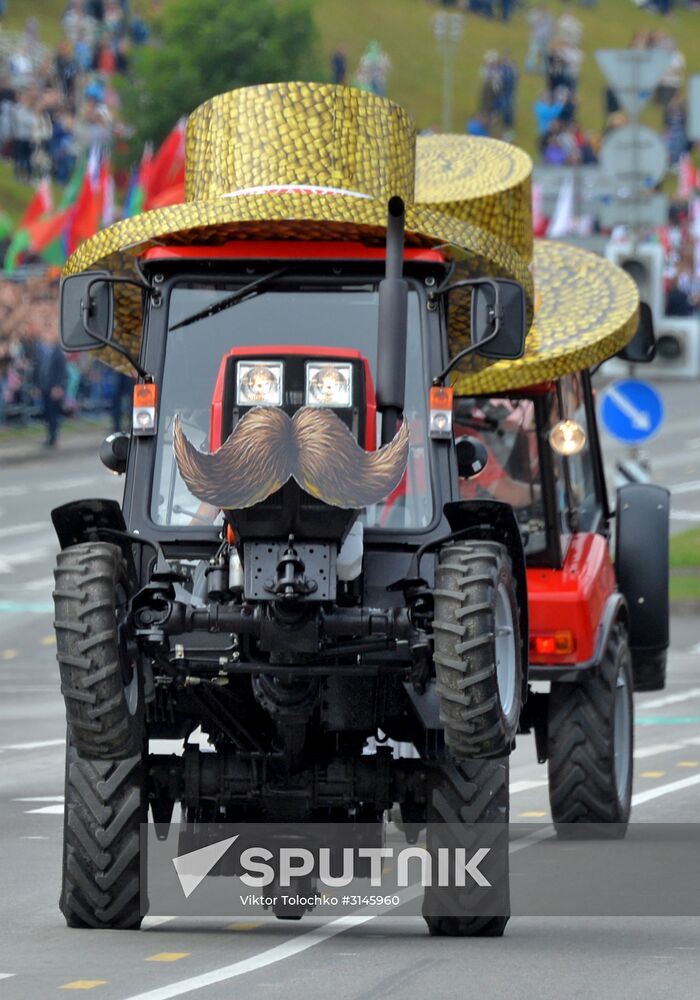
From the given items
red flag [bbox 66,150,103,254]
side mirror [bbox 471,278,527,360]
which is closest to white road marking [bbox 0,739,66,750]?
side mirror [bbox 471,278,527,360]

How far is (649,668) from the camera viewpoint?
48.2 feet

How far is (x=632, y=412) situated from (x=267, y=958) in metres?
16.8

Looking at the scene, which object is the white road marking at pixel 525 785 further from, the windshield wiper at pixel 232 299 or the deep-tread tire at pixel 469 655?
the deep-tread tire at pixel 469 655

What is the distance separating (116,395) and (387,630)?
2950cm

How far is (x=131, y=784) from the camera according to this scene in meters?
9.57

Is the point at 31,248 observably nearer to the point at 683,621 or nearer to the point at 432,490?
the point at 683,621

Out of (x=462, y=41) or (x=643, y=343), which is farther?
(x=462, y=41)

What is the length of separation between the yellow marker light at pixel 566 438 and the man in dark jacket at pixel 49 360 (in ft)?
73.3

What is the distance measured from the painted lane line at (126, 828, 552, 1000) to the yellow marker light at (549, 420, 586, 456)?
3.30 meters

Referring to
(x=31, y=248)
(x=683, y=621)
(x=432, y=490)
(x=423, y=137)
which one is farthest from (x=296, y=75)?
(x=432, y=490)

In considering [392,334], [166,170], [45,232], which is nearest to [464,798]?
[392,334]

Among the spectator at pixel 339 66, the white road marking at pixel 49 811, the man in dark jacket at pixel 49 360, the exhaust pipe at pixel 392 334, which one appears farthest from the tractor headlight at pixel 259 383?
the spectator at pixel 339 66

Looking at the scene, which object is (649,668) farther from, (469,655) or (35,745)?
(469,655)

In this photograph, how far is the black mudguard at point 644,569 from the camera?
14.4m
